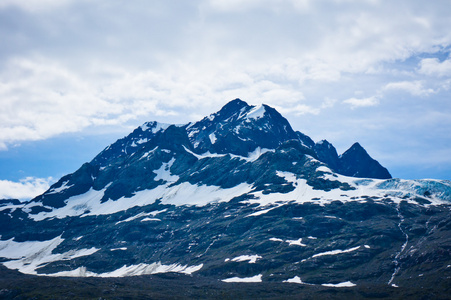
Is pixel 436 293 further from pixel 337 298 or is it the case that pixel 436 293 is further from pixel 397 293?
pixel 337 298

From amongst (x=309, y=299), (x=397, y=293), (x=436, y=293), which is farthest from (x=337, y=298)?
(x=436, y=293)

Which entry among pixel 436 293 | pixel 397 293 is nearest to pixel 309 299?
pixel 397 293

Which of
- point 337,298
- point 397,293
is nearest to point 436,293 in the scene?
point 397,293

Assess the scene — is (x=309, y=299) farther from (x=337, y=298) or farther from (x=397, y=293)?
(x=397, y=293)

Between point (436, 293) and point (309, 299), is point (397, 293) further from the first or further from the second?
point (309, 299)

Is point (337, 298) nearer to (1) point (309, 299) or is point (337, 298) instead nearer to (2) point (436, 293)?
(1) point (309, 299)

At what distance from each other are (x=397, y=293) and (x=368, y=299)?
39.4ft

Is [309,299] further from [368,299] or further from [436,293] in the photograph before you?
[436,293]

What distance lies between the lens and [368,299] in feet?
644

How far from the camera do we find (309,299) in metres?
199

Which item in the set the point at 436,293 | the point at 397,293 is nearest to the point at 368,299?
the point at 397,293

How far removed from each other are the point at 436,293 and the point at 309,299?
48.5 m

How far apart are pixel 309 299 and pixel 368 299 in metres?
23.2

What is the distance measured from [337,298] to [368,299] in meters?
12.1
